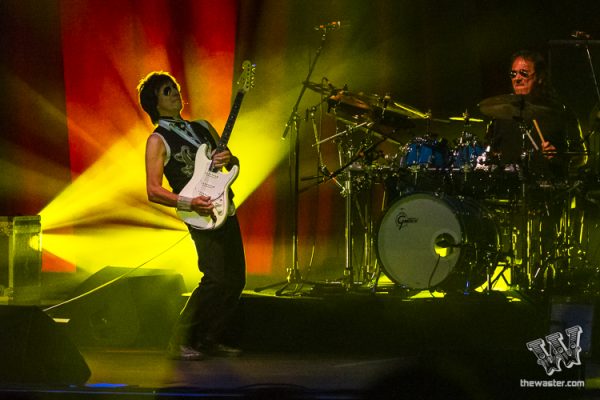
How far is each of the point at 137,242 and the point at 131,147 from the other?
0.91 meters

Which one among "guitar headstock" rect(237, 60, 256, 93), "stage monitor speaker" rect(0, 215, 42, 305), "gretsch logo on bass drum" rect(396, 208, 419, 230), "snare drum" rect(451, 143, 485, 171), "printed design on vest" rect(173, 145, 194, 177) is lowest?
"stage monitor speaker" rect(0, 215, 42, 305)

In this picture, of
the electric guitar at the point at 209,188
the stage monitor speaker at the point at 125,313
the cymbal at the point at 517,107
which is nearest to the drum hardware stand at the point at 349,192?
the cymbal at the point at 517,107

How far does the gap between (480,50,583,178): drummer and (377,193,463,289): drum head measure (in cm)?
62

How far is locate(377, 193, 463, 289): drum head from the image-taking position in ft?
20.2

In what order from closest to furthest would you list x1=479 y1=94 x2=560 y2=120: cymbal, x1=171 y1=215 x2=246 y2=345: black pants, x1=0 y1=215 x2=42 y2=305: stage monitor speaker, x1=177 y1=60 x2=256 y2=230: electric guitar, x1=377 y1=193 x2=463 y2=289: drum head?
x1=177 y1=60 x2=256 y2=230: electric guitar, x1=171 y1=215 x2=246 y2=345: black pants, x1=479 y1=94 x2=560 y2=120: cymbal, x1=377 y1=193 x2=463 y2=289: drum head, x1=0 y1=215 x2=42 y2=305: stage monitor speaker

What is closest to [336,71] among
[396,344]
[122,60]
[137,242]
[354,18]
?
[354,18]

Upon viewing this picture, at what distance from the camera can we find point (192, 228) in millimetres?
5168

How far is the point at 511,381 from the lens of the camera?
338 centimetres

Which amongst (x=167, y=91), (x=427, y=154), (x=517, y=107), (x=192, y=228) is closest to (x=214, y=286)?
(x=192, y=228)

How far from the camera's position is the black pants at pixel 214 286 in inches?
204

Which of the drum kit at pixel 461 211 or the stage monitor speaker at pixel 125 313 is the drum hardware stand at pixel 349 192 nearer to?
the drum kit at pixel 461 211

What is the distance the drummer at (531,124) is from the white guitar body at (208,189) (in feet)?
7.15

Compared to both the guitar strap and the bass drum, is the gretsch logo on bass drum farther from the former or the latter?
the guitar strap

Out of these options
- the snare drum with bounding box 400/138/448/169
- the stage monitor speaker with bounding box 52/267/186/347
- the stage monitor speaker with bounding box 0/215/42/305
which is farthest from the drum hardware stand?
the stage monitor speaker with bounding box 0/215/42/305
